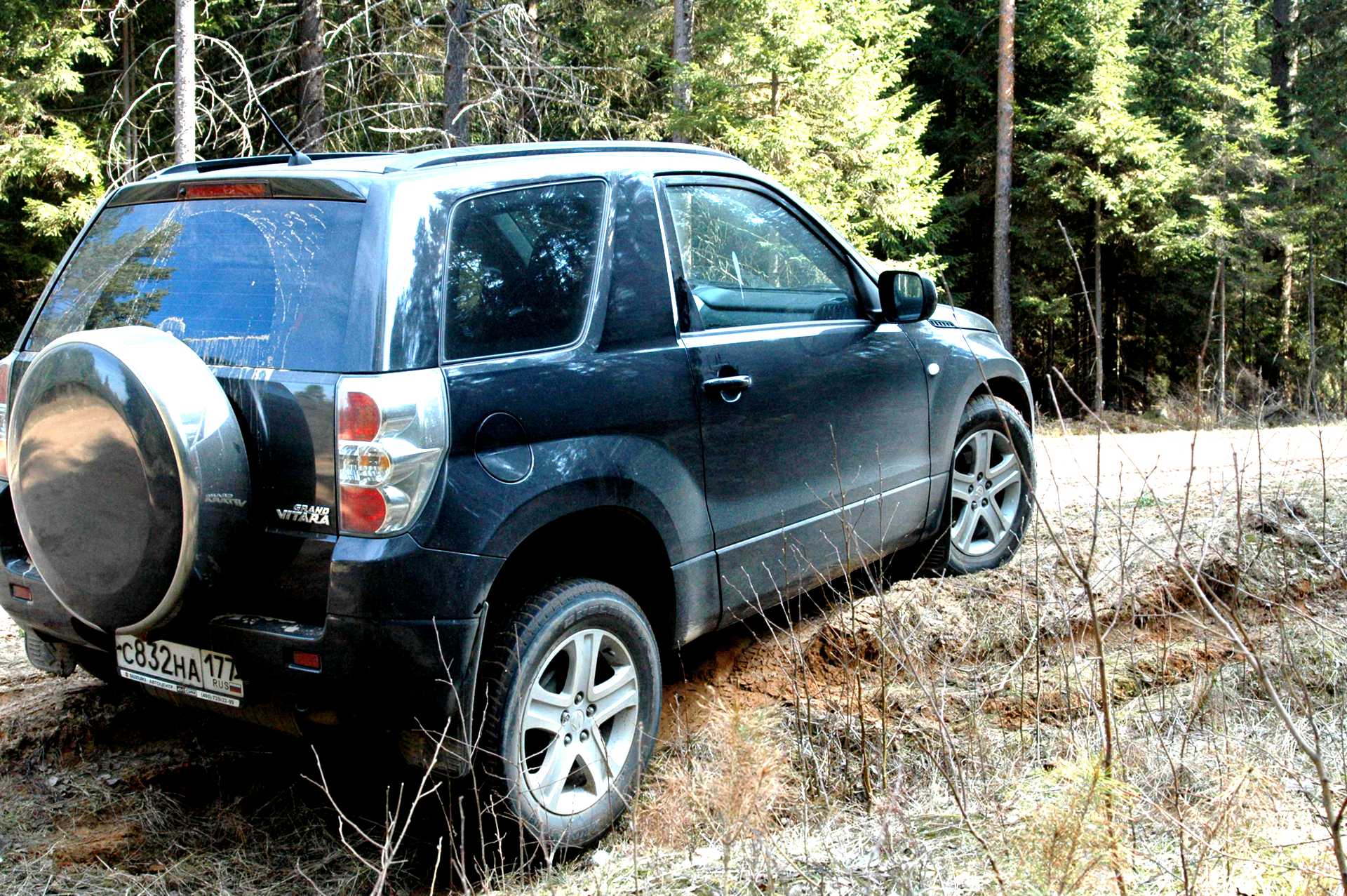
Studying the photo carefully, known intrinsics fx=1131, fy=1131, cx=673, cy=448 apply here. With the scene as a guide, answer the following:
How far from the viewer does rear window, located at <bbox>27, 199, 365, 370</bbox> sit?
9.96 ft

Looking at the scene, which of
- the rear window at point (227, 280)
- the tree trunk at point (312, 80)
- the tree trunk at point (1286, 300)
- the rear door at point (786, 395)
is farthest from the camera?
the tree trunk at point (1286, 300)

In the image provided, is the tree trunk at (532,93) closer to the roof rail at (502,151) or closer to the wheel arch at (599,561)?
the roof rail at (502,151)

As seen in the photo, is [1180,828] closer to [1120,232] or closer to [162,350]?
[162,350]

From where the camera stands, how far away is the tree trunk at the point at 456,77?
15.8 metres

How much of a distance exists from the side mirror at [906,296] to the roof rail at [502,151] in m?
1.07

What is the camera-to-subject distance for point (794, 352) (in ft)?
13.8

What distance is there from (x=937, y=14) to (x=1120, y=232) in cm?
631

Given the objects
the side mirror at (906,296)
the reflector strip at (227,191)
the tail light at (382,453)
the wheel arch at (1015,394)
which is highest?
the reflector strip at (227,191)

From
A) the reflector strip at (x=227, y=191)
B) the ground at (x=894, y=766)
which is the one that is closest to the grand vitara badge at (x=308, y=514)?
the ground at (x=894, y=766)

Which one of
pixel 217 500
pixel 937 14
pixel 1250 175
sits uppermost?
pixel 937 14

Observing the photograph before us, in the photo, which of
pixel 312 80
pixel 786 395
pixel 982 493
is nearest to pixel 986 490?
pixel 982 493

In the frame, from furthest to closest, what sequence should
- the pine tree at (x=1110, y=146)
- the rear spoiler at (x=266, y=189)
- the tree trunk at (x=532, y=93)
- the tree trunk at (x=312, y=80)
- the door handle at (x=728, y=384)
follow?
the pine tree at (x=1110, y=146) < the tree trunk at (x=312, y=80) < the tree trunk at (x=532, y=93) < the door handle at (x=728, y=384) < the rear spoiler at (x=266, y=189)

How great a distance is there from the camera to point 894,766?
3850mm

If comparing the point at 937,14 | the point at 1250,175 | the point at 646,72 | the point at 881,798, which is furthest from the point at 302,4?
the point at 881,798
